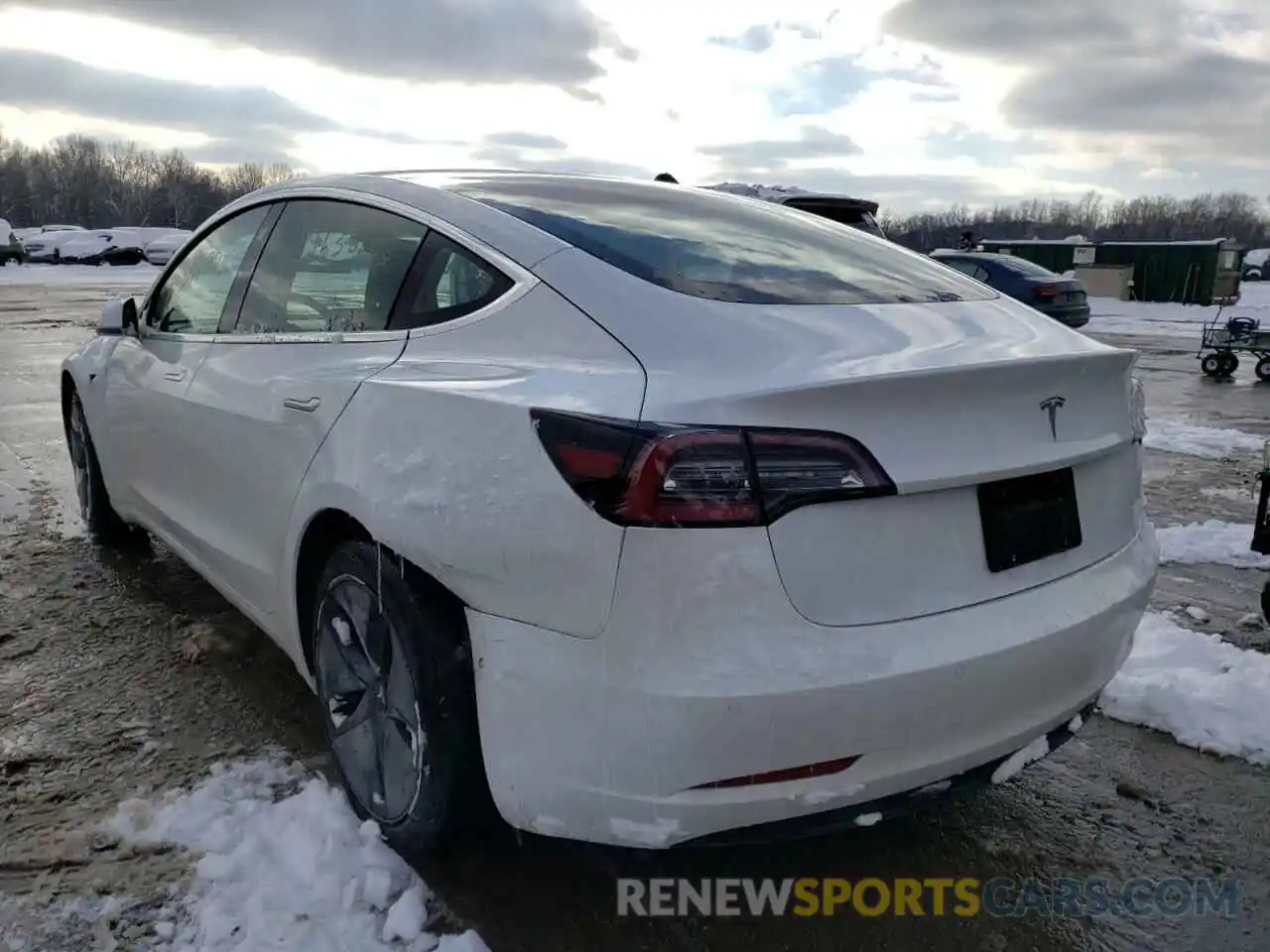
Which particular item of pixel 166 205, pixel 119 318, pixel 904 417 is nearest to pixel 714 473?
pixel 904 417

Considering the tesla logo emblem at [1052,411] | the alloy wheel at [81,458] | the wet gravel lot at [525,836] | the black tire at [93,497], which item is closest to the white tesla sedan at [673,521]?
the tesla logo emblem at [1052,411]

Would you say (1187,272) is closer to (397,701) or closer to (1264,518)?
(1264,518)

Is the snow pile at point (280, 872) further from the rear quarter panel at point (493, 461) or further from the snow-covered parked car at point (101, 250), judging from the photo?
the snow-covered parked car at point (101, 250)

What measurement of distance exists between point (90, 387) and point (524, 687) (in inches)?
133

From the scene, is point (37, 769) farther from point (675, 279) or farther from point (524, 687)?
point (675, 279)

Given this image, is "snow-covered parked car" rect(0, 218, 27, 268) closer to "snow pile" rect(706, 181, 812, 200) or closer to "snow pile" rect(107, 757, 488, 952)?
"snow pile" rect(706, 181, 812, 200)

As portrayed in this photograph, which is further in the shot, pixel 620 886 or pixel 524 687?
pixel 620 886

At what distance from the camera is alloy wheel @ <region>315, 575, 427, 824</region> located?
228cm

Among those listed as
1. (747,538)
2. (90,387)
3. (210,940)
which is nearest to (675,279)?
(747,538)

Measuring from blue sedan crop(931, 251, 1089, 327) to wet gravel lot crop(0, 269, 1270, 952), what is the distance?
35.9ft

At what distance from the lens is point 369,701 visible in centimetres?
244

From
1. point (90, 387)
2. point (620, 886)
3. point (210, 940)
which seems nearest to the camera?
point (210, 940)

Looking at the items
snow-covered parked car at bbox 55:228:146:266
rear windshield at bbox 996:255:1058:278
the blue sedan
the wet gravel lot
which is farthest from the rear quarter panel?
snow-covered parked car at bbox 55:228:146:266

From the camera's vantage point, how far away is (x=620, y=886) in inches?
92.8
